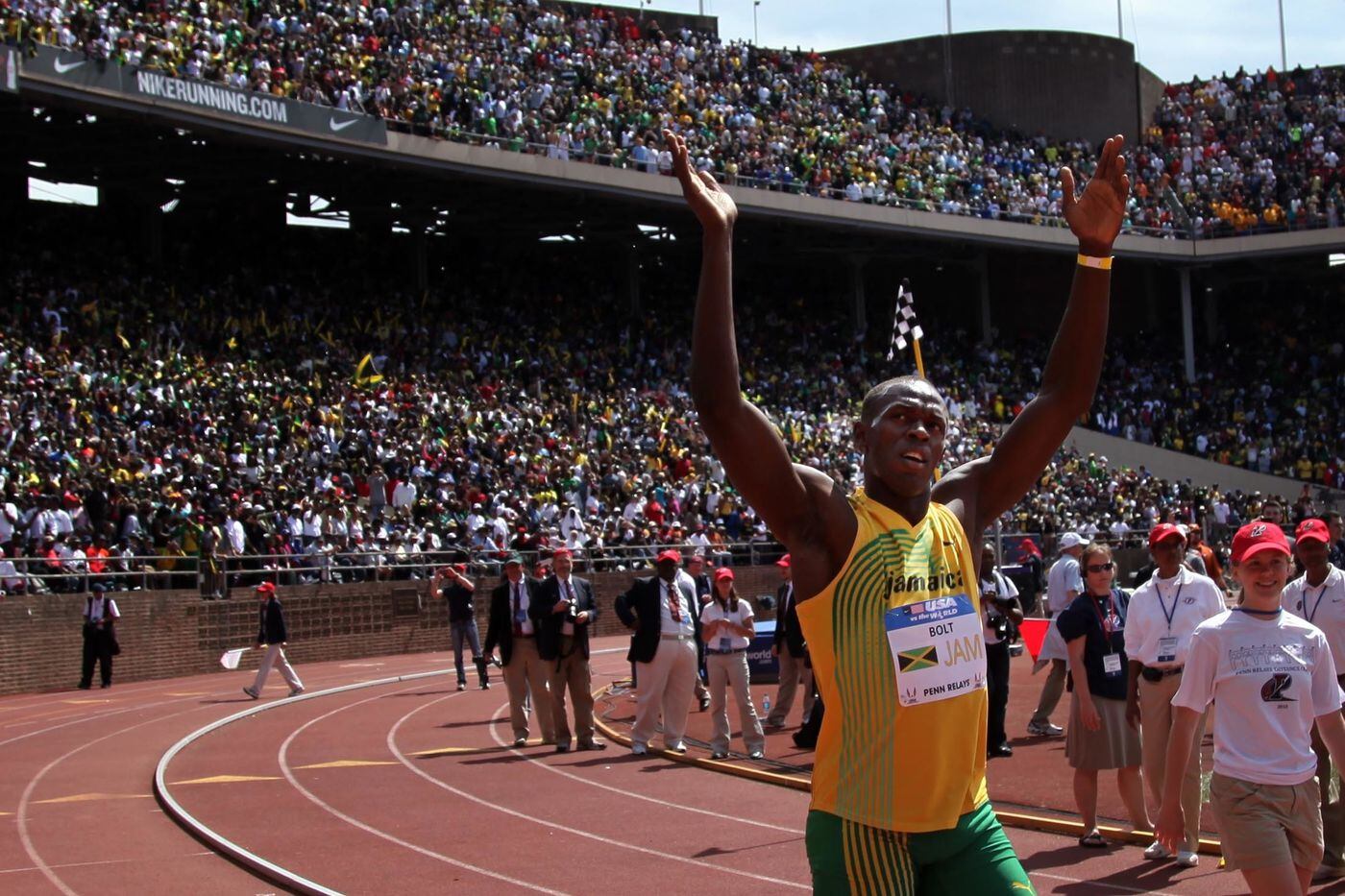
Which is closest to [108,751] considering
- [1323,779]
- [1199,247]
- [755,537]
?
[1323,779]

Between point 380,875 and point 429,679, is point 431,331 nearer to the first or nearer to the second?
point 429,679

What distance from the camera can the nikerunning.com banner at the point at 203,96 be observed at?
28.5m

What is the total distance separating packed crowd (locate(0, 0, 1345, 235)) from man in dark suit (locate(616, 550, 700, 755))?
18.5 metres

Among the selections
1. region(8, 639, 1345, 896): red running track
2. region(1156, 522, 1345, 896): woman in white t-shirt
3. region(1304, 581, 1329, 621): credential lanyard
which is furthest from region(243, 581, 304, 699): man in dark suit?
region(1156, 522, 1345, 896): woman in white t-shirt

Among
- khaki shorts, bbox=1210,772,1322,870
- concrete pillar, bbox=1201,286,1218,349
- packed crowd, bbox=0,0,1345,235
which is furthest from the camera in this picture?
concrete pillar, bbox=1201,286,1218,349

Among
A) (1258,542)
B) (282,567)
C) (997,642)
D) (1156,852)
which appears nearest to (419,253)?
(282,567)

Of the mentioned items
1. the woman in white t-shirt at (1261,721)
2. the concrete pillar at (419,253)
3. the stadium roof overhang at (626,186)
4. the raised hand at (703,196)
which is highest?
the stadium roof overhang at (626,186)

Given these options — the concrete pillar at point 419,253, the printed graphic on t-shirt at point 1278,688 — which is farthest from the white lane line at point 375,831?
the concrete pillar at point 419,253

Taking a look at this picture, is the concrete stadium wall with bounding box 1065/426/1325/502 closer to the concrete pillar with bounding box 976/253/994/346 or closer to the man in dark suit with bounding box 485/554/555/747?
the concrete pillar with bounding box 976/253/994/346

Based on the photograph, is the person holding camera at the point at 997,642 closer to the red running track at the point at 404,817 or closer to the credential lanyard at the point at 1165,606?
the red running track at the point at 404,817

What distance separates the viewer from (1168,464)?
139ft

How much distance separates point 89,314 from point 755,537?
509 inches

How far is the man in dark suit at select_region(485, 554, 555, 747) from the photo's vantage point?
15945mm

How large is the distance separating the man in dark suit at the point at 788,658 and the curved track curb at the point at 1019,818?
1217 millimetres
